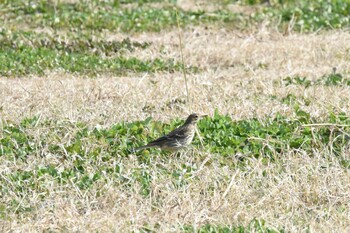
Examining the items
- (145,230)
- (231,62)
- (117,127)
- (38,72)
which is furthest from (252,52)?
(145,230)

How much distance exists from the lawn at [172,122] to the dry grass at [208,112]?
0.02 metres

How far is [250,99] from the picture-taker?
10.3 metres

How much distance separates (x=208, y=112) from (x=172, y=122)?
2.26ft

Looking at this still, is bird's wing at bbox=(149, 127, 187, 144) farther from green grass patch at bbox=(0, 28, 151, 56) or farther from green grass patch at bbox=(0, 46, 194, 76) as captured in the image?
green grass patch at bbox=(0, 28, 151, 56)

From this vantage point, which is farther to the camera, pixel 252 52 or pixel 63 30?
pixel 63 30

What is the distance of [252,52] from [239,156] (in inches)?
228

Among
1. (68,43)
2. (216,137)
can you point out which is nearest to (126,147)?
(216,137)

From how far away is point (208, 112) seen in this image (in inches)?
384

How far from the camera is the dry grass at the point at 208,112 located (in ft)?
22.0

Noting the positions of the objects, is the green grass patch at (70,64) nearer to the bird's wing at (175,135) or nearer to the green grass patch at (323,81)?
the green grass patch at (323,81)

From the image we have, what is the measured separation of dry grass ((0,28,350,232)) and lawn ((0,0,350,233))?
17 mm

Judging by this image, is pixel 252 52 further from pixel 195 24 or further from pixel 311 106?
pixel 311 106

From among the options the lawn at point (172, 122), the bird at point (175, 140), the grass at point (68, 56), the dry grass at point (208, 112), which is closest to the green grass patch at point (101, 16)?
the lawn at point (172, 122)

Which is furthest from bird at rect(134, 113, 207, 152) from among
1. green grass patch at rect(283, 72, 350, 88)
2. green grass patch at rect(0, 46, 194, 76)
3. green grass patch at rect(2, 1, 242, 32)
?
green grass patch at rect(2, 1, 242, 32)
